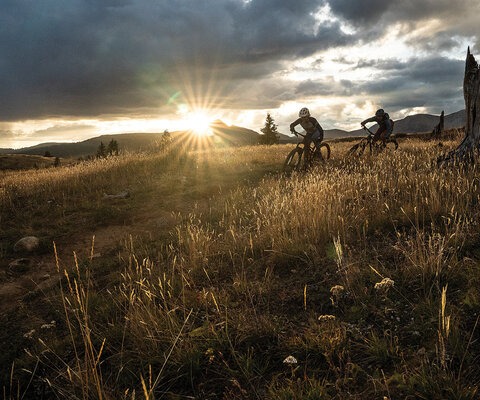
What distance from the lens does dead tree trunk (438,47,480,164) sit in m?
8.38

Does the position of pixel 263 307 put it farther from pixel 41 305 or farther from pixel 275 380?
pixel 41 305

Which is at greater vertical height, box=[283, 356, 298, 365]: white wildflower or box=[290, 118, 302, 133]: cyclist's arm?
box=[290, 118, 302, 133]: cyclist's arm

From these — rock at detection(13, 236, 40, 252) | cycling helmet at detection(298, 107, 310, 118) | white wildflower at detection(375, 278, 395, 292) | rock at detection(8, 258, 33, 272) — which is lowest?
rock at detection(8, 258, 33, 272)

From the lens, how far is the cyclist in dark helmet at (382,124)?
14250 mm

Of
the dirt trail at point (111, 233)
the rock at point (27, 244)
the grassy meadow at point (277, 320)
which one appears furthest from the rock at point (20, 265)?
the rock at point (27, 244)

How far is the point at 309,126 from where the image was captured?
13289 mm

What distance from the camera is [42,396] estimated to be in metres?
2.95

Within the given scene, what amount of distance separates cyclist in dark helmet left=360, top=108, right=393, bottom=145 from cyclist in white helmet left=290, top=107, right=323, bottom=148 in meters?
2.71

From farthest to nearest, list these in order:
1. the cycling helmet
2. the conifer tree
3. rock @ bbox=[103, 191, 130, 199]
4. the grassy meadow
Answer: the conifer tree
the cycling helmet
rock @ bbox=[103, 191, 130, 199]
the grassy meadow

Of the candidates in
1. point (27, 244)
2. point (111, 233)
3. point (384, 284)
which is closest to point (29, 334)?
point (384, 284)

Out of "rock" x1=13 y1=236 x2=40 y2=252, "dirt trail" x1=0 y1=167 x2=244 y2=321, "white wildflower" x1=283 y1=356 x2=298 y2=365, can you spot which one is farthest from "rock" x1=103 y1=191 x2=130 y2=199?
"white wildflower" x1=283 y1=356 x2=298 y2=365

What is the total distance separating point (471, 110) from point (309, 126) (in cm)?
558

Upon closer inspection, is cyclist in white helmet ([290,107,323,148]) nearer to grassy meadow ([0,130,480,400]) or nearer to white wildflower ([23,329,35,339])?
grassy meadow ([0,130,480,400])

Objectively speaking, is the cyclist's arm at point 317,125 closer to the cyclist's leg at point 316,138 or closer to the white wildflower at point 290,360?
the cyclist's leg at point 316,138
